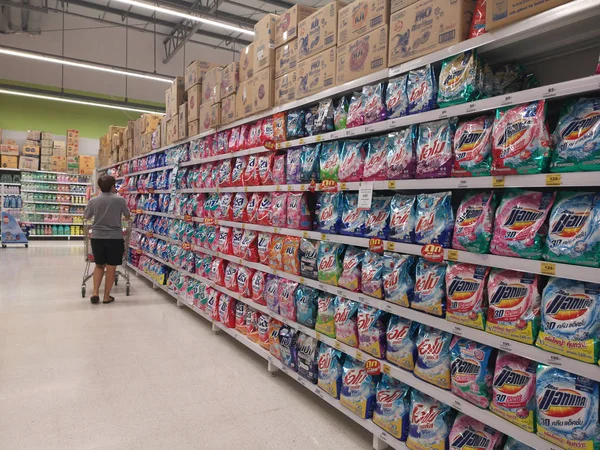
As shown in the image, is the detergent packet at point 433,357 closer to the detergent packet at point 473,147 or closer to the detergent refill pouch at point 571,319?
the detergent refill pouch at point 571,319

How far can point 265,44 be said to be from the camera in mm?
3352

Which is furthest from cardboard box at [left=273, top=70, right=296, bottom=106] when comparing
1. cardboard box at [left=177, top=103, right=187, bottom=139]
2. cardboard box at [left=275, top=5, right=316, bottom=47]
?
cardboard box at [left=177, top=103, right=187, bottom=139]

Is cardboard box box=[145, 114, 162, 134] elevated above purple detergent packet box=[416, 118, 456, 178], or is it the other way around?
cardboard box box=[145, 114, 162, 134]

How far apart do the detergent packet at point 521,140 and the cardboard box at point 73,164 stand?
15387mm

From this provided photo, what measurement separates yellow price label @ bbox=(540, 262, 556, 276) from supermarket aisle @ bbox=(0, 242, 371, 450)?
1.48 metres

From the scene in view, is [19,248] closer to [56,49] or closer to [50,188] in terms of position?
[50,188]

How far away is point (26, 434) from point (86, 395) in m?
0.52

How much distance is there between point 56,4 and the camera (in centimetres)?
1259

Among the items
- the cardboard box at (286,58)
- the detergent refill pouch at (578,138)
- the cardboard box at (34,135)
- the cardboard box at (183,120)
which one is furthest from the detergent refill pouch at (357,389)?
the cardboard box at (34,135)

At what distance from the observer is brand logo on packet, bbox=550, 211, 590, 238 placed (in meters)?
1.48

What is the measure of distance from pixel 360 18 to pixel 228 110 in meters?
1.97

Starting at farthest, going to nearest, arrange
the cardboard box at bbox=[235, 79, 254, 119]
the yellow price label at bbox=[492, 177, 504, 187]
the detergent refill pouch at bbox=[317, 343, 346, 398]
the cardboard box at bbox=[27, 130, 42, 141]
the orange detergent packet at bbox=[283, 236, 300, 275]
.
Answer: the cardboard box at bbox=[27, 130, 42, 141]
the cardboard box at bbox=[235, 79, 254, 119]
the orange detergent packet at bbox=[283, 236, 300, 275]
the detergent refill pouch at bbox=[317, 343, 346, 398]
the yellow price label at bbox=[492, 177, 504, 187]

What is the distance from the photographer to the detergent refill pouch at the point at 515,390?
5.31 feet

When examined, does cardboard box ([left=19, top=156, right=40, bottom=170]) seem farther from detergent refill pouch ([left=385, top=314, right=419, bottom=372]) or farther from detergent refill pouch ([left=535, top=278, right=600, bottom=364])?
detergent refill pouch ([left=535, top=278, right=600, bottom=364])
